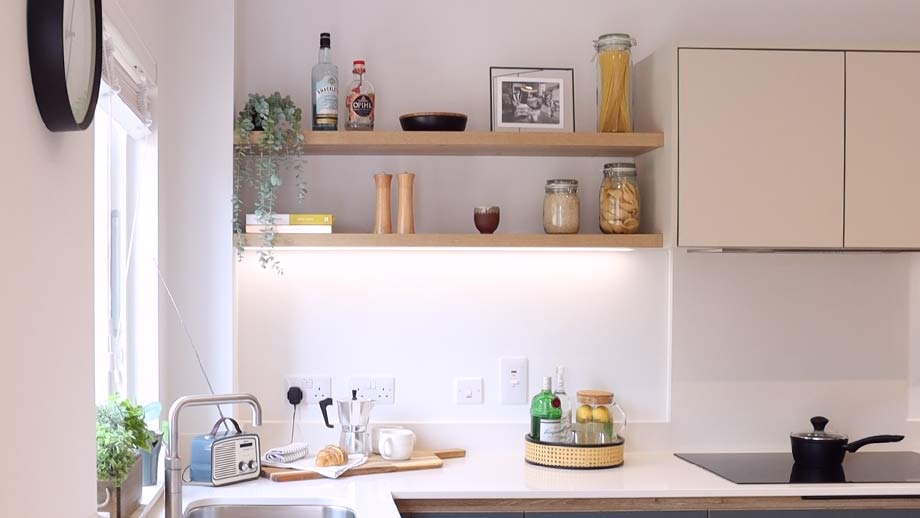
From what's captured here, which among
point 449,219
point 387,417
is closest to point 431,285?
point 449,219

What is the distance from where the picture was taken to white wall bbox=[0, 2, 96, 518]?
1502 millimetres

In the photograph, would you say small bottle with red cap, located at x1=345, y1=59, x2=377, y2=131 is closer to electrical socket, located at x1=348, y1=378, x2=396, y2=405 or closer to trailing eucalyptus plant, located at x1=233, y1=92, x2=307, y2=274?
trailing eucalyptus plant, located at x1=233, y1=92, x2=307, y2=274

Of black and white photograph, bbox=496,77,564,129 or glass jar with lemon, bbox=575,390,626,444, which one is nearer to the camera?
glass jar with lemon, bbox=575,390,626,444

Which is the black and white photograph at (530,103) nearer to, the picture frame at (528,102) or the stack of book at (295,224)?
the picture frame at (528,102)

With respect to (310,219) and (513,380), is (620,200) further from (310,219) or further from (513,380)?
(310,219)

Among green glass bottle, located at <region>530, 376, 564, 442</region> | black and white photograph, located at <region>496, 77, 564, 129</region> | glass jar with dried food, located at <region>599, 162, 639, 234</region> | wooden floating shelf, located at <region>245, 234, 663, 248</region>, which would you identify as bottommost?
green glass bottle, located at <region>530, 376, 564, 442</region>

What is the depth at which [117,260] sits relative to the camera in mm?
2705

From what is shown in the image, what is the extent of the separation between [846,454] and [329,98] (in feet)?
6.51

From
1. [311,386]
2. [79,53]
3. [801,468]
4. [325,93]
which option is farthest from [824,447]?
[79,53]

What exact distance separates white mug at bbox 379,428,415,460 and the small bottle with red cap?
931 mm

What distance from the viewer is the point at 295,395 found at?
326cm

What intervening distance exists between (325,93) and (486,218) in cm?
62

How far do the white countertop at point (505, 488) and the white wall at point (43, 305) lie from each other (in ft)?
2.62

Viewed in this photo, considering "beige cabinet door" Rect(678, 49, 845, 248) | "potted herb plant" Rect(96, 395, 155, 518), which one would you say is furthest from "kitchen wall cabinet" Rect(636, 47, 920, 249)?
"potted herb plant" Rect(96, 395, 155, 518)
